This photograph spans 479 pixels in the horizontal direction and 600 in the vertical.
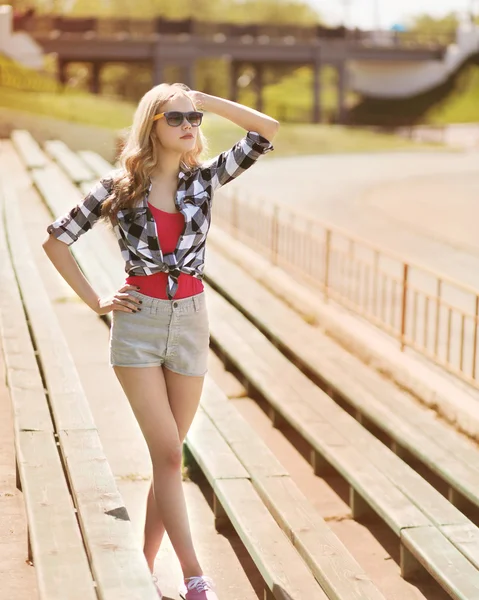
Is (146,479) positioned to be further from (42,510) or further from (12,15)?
(12,15)

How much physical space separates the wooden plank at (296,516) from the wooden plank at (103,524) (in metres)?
0.90

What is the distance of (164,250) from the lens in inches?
138

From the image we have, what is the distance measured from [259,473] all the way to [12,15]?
4130cm

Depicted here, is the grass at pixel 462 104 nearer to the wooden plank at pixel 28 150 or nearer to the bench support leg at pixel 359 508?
the wooden plank at pixel 28 150

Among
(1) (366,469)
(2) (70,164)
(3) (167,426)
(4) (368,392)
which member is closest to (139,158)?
(3) (167,426)

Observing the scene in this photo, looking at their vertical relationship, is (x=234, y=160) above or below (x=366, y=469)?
above

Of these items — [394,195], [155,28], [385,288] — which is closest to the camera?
[385,288]

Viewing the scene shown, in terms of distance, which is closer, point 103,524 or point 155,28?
point 103,524

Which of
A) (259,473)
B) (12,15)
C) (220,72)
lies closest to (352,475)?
(259,473)

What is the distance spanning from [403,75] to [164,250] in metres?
63.2

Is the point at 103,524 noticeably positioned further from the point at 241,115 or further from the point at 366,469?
the point at 366,469

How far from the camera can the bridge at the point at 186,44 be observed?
43969 millimetres

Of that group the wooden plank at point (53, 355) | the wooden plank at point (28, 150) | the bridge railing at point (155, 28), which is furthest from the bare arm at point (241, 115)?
the bridge railing at point (155, 28)

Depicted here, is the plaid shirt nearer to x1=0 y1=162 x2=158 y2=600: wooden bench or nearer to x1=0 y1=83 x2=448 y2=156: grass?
x1=0 y1=162 x2=158 y2=600: wooden bench
